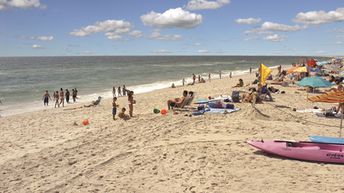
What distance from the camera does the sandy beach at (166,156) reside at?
25.3 ft

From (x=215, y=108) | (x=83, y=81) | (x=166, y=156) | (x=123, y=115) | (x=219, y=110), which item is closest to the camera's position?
(x=166, y=156)

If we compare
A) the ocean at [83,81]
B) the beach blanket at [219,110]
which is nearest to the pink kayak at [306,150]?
the beach blanket at [219,110]

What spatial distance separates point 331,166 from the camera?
8414 millimetres

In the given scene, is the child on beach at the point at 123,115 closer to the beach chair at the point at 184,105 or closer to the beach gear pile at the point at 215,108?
the beach chair at the point at 184,105

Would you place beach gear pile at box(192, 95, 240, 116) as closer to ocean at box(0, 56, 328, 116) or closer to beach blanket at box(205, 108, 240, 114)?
beach blanket at box(205, 108, 240, 114)

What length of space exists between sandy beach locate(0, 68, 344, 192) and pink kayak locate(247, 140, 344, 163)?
20 cm

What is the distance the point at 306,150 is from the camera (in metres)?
8.75

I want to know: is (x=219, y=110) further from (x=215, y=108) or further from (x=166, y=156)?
(x=166, y=156)

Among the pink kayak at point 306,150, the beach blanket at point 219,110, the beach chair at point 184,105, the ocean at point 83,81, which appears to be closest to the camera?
the pink kayak at point 306,150

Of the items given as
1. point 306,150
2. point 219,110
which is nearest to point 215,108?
point 219,110

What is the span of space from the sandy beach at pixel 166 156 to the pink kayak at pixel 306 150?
0.20 meters

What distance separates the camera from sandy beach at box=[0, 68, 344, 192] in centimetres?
772

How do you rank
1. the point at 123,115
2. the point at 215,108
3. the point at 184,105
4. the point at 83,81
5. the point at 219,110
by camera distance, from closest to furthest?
the point at 219,110 < the point at 123,115 < the point at 215,108 < the point at 184,105 < the point at 83,81

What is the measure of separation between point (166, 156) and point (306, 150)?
11.5 ft
